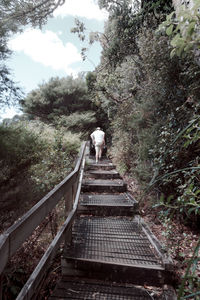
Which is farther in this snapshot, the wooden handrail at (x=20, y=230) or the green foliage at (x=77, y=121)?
the green foliage at (x=77, y=121)

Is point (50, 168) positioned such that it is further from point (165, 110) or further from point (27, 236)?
point (27, 236)

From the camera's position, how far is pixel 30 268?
314 cm

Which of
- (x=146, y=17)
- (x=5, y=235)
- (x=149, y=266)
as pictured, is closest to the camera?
(x=5, y=235)

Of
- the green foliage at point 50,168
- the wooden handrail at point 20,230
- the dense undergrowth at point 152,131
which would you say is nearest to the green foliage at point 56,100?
the dense undergrowth at point 152,131

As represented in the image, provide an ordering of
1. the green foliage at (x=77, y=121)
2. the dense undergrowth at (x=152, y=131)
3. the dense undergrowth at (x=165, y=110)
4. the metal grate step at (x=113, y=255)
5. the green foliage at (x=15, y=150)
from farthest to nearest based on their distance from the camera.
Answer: the green foliage at (x=77, y=121)
the green foliage at (x=15, y=150)
the metal grate step at (x=113, y=255)
the dense undergrowth at (x=152, y=131)
the dense undergrowth at (x=165, y=110)

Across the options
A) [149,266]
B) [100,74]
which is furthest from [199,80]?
[100,74]

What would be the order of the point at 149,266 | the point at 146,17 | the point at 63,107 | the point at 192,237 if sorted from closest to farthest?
the point at 149,266 < the point at 192,237 < the point at 146,17 < the point at 63,107

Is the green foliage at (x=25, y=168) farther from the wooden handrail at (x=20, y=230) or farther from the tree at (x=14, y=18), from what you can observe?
the wooden handrail at (x=20, y=230)

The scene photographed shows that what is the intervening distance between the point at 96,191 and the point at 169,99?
127 inches


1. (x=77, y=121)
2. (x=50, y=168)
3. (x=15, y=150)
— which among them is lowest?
(x=50, y=168)

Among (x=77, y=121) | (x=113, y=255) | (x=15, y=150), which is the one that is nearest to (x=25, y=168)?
(x=15, y=150)

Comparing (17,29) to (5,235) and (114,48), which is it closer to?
(114,48)

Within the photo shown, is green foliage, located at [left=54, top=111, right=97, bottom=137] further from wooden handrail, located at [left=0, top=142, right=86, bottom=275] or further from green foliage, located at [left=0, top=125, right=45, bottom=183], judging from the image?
wooden handrail, located at [left=0, top=142, right=86, bottom=275]

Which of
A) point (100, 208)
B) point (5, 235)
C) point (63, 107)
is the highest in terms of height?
point (63, 107)
